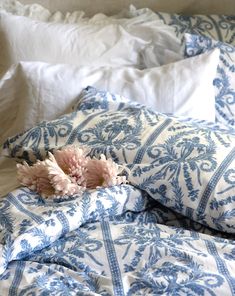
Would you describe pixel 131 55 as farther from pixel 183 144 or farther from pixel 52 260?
pixel 52 260

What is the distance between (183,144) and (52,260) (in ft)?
1.16

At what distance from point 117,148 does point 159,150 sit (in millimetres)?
91

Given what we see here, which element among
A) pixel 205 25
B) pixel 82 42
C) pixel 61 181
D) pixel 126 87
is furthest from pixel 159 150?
pixel 205 25

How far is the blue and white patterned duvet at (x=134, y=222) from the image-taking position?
0.86m

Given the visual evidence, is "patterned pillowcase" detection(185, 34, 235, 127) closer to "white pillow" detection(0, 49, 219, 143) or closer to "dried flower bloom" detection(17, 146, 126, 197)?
"white pillow" detection(0, 49, 219, 143)

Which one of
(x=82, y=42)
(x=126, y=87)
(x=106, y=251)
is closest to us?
(x=106, y=251)

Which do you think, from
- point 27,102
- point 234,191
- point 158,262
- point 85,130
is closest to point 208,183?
point 234,191

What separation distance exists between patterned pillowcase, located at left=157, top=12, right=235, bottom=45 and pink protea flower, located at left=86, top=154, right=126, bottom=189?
2.13 feet

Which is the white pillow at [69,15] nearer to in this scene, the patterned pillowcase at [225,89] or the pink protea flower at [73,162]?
the patterned pillowcase at [225,89]

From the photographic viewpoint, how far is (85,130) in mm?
1174

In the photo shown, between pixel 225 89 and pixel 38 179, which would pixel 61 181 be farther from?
pixel 225 89

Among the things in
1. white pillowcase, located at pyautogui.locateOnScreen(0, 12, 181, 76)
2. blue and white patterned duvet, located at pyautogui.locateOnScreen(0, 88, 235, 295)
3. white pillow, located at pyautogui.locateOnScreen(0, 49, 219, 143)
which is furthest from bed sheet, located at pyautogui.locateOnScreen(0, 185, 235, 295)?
white pillowcase, located at pyautogui.locateOnScreen(0, 12, 181, 76)

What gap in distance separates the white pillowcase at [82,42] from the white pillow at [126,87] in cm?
10

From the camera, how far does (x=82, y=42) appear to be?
1.50m
